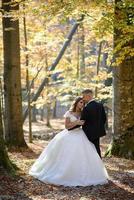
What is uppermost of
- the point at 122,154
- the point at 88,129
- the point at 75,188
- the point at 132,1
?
the point at 132,1

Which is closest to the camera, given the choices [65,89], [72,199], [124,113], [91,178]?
[72,199]

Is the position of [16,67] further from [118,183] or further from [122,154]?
[118,183]

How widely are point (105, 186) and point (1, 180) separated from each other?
83.5 inches

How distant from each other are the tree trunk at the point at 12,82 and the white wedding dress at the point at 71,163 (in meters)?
5.31

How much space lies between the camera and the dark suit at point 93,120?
820 cm

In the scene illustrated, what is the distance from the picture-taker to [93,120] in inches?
326

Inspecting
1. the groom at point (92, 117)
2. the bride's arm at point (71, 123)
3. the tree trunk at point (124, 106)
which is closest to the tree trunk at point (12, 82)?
the tree trunk at point (124, 106)

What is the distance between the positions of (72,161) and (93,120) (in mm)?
989

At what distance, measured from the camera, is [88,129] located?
27.3ft

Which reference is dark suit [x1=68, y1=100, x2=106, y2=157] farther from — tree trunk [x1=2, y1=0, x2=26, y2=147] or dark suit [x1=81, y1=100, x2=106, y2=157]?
tree trunk [x1=2, y1=0, x2=26, y2=147]

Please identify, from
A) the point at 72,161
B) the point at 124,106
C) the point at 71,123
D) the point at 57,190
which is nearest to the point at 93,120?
the point at 71,123

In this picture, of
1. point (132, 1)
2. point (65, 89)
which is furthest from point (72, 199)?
point (65, 89)

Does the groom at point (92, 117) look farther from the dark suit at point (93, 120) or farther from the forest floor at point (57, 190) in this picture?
the forest floor at point (57, 190)

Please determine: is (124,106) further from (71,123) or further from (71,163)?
(71,163)
